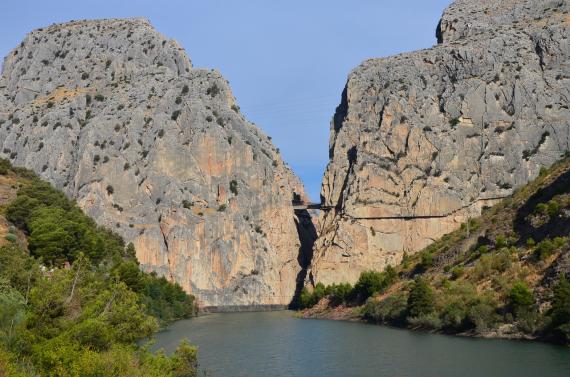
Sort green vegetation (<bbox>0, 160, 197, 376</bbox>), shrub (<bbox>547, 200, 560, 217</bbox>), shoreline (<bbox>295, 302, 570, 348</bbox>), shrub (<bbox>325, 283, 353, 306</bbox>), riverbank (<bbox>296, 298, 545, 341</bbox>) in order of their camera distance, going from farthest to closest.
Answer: shrub (<bbox>325, 283, 353, 306</bbox>) < shrub (<bbox>547, 200, 560, 217</bbox>) < riverbank (<bbox>296, 298, 545, 341</bbox>) < shoreline (<bbox>295, 302, 570, 348</bbox>) < green vegetation (<bbox>0, 160, 197, 376</bbox>)

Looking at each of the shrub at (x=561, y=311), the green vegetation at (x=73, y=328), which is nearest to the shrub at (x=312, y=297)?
the shrub at (x=561, y=311)

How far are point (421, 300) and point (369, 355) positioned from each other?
20.2 meters

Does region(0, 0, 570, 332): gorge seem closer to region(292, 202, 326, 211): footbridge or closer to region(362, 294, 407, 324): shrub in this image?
region(292, 202, 326, 211): footbridge

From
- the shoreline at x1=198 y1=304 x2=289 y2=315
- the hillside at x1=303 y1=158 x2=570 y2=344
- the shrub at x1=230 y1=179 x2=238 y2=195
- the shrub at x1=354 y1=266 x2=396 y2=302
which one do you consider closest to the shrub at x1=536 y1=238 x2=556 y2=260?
the hillside at x1=303 y1=158 x2=570 y2=344

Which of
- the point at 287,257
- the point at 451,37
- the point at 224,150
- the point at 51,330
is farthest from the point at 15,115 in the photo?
the point at 51,330

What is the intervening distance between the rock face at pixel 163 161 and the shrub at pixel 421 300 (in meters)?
59.7

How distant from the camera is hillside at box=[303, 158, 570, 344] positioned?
52.7 meters

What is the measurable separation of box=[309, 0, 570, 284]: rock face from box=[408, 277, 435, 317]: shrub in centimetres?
5224

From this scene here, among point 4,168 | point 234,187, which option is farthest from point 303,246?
point 4,168

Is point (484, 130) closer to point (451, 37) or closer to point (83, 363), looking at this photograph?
point (451, 37)

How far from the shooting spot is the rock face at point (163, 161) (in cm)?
12212

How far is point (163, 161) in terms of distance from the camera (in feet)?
418

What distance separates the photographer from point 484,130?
124500 millimetres

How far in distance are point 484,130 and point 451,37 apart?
2896 centimetres
